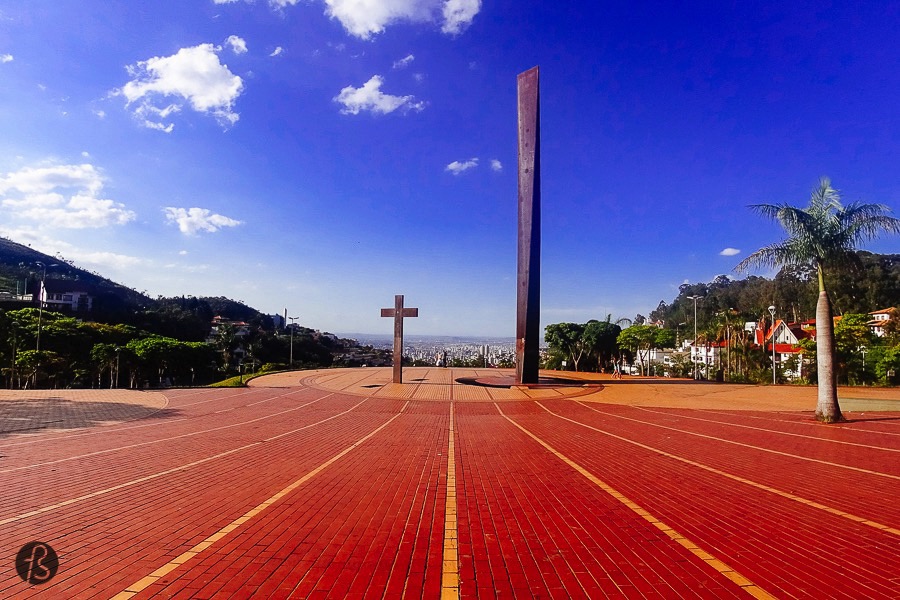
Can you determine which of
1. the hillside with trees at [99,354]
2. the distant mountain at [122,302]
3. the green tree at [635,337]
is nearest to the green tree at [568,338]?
the green tree at [635,337]

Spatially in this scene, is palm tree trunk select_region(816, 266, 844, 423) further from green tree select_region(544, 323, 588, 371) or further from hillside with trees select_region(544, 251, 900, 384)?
green tree select_region(544, 323, 588, 371)

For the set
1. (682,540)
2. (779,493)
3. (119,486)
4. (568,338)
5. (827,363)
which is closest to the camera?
(682,540)

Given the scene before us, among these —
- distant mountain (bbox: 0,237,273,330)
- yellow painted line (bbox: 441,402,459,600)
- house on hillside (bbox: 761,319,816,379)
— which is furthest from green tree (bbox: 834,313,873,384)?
distant mountain (bbox: 0,237,273,330)

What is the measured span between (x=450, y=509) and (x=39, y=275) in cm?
9889

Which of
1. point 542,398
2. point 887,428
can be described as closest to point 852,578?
point 887,428

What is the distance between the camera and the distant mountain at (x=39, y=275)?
6489 cm

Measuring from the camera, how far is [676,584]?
3352 mm

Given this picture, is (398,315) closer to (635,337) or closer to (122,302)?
(635,337)

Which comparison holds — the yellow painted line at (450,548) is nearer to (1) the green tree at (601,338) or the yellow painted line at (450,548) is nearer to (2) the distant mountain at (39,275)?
(1) the green tree at (601,338)

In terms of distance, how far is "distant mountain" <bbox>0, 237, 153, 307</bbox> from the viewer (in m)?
64.9

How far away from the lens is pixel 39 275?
76.3 m

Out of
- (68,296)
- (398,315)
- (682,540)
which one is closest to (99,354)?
(398,315)

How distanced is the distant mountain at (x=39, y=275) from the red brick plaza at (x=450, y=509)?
67.6 metres

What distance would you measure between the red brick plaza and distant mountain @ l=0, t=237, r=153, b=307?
6761 centimetres
